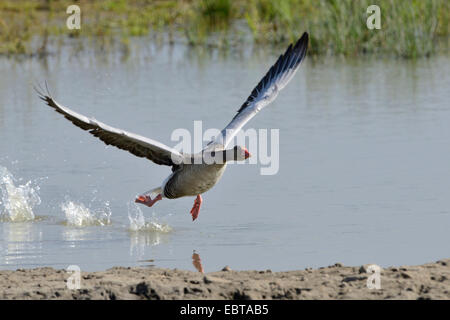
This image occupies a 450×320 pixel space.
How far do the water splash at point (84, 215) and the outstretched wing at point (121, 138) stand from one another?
0.92 m

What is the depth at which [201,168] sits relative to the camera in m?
9.99

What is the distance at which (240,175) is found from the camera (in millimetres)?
12383

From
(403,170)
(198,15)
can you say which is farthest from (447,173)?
(198,15)

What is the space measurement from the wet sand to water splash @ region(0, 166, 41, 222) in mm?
2920

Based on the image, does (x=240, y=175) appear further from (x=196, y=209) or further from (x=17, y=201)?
(x=17, y=201)

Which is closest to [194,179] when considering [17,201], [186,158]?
[186,158]

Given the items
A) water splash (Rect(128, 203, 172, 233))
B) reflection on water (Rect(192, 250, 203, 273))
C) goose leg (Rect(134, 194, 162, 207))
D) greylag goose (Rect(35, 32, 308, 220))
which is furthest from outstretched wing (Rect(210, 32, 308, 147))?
reflection on water (Rect(192, 250, 203, 273))

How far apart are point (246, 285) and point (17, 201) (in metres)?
4.56

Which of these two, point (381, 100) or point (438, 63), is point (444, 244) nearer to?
point (381, 100)

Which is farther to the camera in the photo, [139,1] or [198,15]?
[139,1]

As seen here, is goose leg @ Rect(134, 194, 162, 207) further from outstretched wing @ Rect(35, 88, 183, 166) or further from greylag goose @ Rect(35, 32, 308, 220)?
outstretched wing @ Rect(35, 88, 183, 166)

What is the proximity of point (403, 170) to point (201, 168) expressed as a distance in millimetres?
3116

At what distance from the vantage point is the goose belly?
32.8 feet

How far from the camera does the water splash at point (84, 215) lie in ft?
34.7
